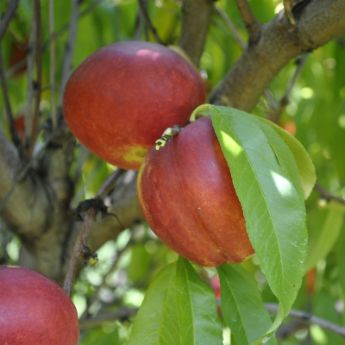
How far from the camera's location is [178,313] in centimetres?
88

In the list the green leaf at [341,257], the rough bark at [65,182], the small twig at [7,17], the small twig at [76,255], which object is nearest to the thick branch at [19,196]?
the rough bark at [65,182]

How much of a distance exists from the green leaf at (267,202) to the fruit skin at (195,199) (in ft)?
0.16

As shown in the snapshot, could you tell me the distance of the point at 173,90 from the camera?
3.21ft

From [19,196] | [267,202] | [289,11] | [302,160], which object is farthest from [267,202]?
[19,196]

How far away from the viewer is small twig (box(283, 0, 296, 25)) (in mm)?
957

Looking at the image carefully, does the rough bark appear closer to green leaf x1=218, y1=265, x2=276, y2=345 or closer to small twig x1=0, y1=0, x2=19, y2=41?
small twig x1=0, y1=0, x2=19, y2=41

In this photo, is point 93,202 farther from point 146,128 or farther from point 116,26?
point 116,26

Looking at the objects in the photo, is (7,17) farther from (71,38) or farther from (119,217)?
(119,217)

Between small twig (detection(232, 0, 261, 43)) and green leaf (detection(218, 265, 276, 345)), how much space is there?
320 millimetres

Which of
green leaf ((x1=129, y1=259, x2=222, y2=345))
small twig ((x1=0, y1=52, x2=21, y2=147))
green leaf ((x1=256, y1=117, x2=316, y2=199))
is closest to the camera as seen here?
green leaf ((x1=129, y1=259, x2=222, y2=345))

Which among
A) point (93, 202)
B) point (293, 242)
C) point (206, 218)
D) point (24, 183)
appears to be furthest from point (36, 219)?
point (293, 242)

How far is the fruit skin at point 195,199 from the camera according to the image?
2.74 feet

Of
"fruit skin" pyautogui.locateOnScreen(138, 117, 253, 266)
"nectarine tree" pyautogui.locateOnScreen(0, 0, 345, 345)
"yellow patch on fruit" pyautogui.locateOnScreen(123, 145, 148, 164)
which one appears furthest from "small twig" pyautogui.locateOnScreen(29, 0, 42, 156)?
"fruit skin" pyautogui.locateOnScreen(138, 117, 253, 266)

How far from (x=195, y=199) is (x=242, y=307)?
6.0 inches
